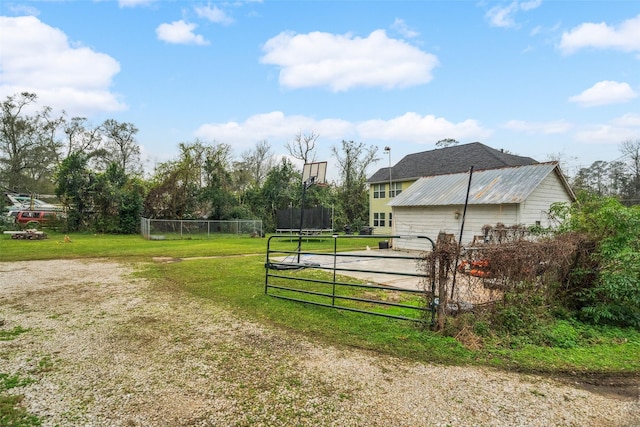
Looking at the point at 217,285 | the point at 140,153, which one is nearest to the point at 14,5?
the point at 217,285

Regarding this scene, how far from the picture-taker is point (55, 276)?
8.44 metres

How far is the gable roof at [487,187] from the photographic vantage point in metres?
12.7

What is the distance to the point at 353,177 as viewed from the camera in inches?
1396

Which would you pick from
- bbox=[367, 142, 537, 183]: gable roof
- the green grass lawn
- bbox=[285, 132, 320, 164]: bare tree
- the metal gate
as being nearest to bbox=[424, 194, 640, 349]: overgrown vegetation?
the green grass lawn

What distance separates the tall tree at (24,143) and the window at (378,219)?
113ft

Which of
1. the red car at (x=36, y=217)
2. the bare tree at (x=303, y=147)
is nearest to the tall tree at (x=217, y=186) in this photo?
the red car at (x=36, y=217)

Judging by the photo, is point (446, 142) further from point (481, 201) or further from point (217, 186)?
point (481, 201)

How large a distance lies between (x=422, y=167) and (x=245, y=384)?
25.3 m

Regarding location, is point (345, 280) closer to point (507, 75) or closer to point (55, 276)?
point (55, 276)

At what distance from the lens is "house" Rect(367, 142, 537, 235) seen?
23381mm

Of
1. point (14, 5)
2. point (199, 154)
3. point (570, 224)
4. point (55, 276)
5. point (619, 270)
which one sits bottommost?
point (55, 276)

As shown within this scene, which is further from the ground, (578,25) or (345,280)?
(578,25)

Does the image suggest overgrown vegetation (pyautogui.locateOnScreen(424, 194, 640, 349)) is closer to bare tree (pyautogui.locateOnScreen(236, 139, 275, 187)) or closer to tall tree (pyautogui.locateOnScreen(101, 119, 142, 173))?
bare tree (pyautogui.locateOnScreen(236, 139, 275, 187))

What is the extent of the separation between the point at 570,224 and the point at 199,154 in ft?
82.1
